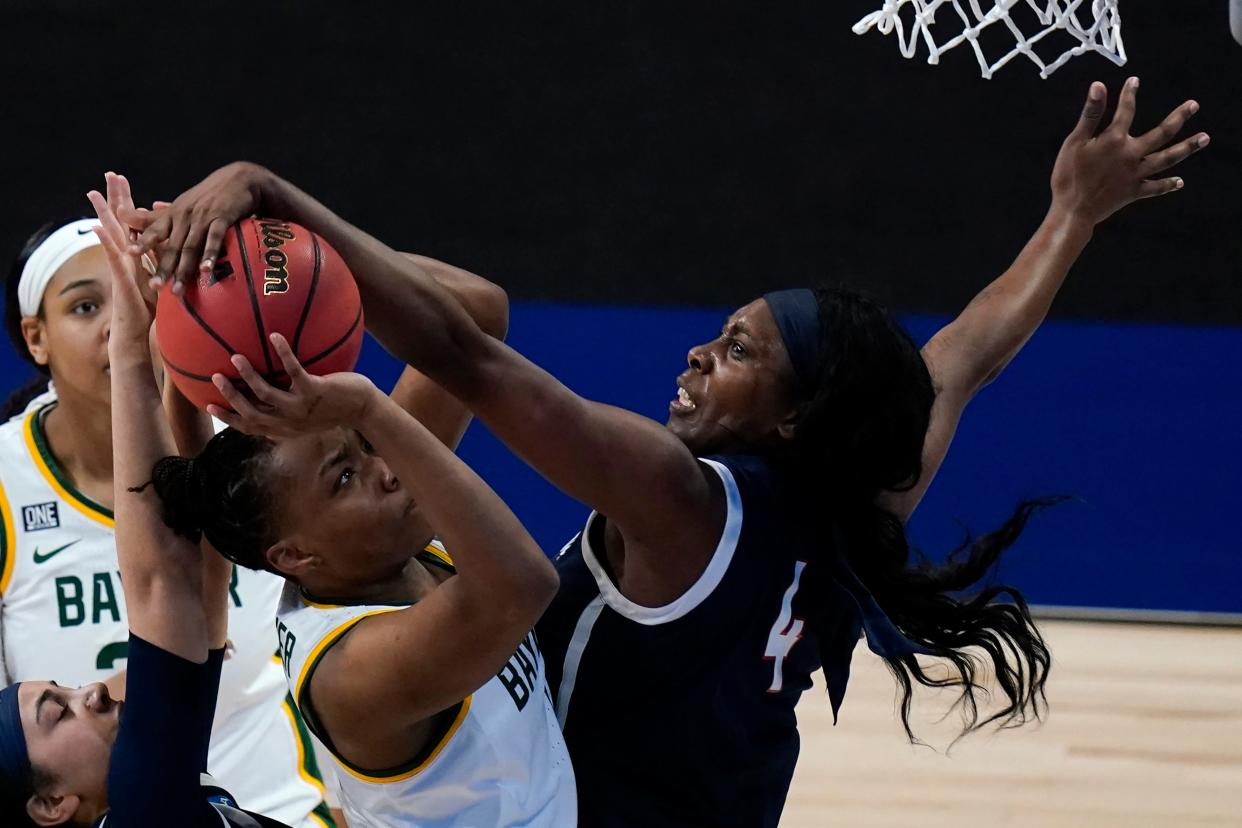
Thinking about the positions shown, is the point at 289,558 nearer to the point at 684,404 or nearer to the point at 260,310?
the point at 260,310

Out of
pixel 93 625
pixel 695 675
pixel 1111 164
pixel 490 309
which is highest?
pixel 1111 164

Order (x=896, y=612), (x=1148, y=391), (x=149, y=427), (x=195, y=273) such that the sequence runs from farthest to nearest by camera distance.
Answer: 1. (x=1148, y=391)
2. (x=896, y=612)
3. (x=149, y=427)
4. (x=195, y=273)

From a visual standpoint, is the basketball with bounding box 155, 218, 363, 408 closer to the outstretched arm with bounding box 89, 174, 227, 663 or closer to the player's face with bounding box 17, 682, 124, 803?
the outstretched arm with bounding box 89, 174, 227, 663

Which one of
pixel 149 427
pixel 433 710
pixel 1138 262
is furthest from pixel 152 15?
pixel 433 710

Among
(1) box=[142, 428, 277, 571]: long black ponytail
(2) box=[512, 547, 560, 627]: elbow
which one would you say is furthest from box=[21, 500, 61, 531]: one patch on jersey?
(2) box=[512, 547, 560, 627]: elbow

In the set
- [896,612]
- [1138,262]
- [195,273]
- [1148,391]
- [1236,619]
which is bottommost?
[1236,619]

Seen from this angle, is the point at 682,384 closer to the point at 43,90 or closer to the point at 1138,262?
the point at 1138,262

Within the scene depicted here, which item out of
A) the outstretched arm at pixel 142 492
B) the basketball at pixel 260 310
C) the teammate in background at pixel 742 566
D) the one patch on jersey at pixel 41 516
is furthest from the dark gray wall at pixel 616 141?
the basketball at pixel 260 310

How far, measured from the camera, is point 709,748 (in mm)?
2111

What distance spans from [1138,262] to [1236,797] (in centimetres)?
193

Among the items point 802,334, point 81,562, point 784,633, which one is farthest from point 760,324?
point 81,562

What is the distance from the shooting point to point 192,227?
172cm

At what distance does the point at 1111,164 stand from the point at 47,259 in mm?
1836

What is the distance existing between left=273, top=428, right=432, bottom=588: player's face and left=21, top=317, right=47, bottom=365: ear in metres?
1.21
